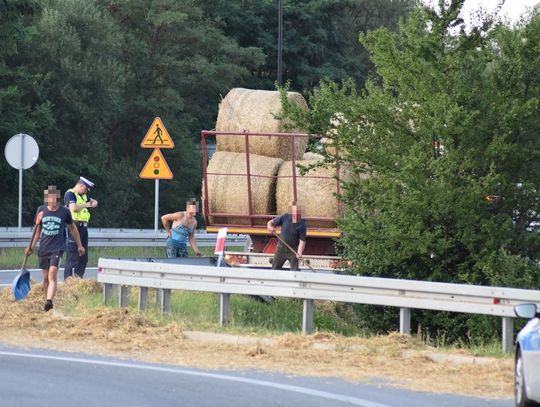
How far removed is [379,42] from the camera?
19750mm

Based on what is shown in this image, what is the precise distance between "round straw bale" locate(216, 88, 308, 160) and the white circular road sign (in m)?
8.38

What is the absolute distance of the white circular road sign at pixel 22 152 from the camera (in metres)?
31.0

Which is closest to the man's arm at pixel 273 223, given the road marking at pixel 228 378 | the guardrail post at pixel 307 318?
the guardrail post at pixel 307 318

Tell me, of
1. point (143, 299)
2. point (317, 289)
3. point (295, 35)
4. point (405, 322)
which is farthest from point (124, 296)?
point (295, 35)

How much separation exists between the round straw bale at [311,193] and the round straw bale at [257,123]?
0.44 m

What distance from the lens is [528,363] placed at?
1048cm

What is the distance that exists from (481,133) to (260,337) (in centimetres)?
496

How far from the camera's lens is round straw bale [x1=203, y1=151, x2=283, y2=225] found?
72.4ft

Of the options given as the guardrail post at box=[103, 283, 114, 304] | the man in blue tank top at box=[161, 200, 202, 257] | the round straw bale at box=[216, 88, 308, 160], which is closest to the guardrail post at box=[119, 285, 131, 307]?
the guardrail post at box=[103, 283, 114, 304]

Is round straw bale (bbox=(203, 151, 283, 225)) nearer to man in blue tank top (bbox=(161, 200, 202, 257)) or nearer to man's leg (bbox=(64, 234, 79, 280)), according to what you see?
man in blue tank top (bbox=(161, 200, 202, 257))

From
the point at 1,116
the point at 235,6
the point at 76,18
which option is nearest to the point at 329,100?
the point at 1,116

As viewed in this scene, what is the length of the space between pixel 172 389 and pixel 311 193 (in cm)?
985

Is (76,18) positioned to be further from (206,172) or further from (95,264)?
(206,172)

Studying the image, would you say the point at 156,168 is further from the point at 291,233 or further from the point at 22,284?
the point at 22,284
